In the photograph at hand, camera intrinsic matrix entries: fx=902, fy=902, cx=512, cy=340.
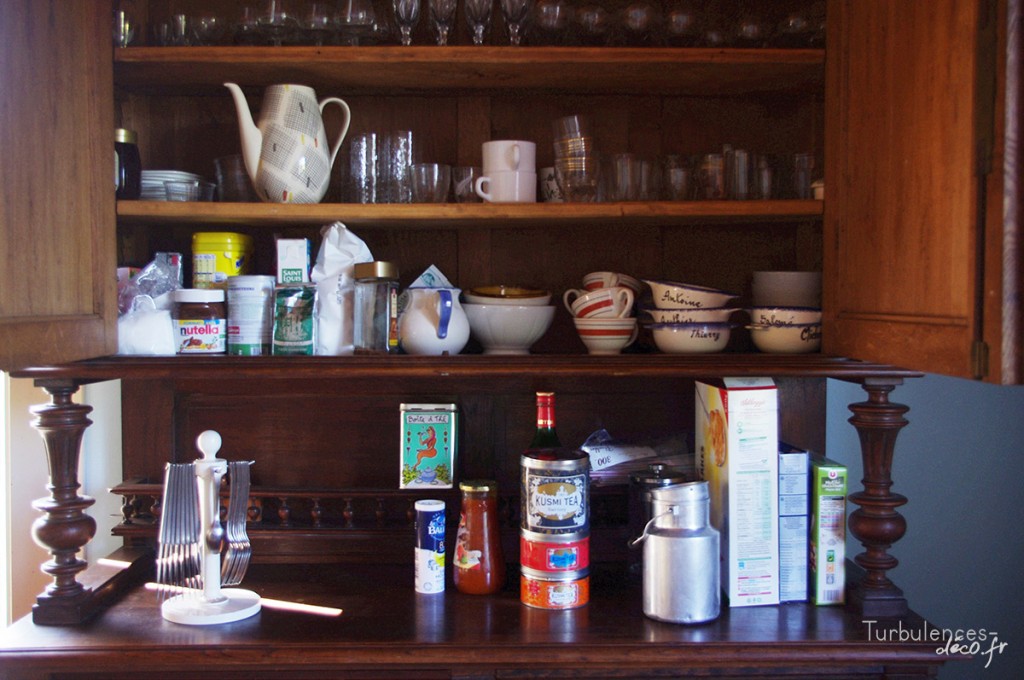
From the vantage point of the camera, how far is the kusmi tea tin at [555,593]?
1.54 m

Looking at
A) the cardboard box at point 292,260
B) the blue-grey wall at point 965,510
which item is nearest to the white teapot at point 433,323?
the cardboard box at point 292,260

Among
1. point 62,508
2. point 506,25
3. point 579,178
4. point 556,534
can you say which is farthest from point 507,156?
point 62,508

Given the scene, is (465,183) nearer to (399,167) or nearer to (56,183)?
(399,167)

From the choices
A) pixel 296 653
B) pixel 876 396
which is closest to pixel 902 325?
pixel 876 396

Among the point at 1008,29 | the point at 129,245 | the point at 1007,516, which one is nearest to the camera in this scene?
the point at 1008,29

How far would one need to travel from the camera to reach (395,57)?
5.23 feet

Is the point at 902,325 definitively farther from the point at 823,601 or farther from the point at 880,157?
the point at 823,601

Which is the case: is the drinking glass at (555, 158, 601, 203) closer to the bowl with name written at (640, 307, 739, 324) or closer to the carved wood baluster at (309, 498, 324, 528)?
the bowl with name written at (640, 307, 739, 324)

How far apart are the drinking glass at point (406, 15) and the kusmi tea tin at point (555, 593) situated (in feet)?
3.26

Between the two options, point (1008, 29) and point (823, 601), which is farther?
point (823, 601)

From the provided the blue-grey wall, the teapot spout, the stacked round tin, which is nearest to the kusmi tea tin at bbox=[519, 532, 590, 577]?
the stacked round tin

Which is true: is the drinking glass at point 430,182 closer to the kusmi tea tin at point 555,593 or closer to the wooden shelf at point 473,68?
the wooden shelf at point 473,68

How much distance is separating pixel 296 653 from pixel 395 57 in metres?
1.01

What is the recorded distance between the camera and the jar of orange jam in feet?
5.30
